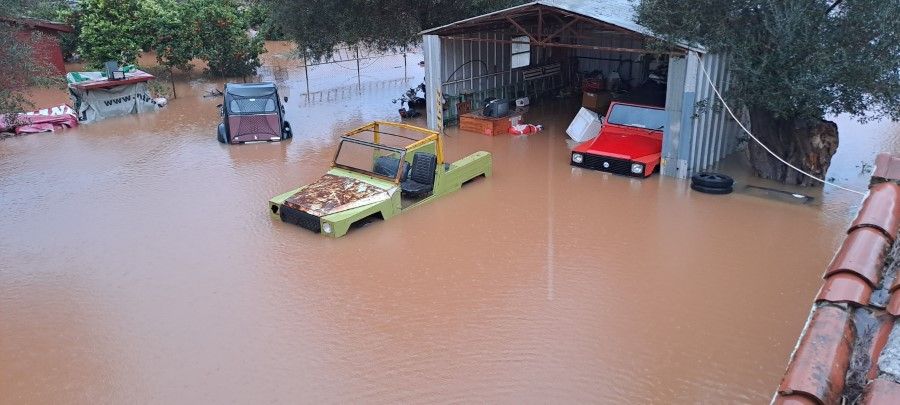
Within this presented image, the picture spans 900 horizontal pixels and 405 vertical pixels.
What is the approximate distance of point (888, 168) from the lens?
4.86m

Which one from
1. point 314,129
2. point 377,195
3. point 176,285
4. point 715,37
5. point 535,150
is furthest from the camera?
point 314,129

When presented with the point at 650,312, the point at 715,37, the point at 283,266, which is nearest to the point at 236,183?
the point at 283,266

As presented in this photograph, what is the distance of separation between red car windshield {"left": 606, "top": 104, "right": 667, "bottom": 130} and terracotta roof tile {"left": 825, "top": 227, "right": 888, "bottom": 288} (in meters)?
10.4

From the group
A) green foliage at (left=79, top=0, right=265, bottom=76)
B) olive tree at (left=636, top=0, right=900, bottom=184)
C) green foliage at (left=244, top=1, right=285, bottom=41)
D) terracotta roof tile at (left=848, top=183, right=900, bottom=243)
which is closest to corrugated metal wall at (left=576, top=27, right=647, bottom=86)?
olive tree at (left=636, top=0, right=900, bottom=184)

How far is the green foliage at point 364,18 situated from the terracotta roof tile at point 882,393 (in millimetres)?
17898

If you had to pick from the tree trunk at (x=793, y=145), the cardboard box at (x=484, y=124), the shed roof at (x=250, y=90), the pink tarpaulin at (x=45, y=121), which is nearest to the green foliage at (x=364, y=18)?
the cardboard box at (x=484, y=124)

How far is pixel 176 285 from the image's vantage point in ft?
30.3

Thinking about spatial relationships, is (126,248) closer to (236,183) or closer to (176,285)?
(176,285)

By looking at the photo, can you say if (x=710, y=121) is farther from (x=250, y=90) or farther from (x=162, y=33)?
(x=162, y=33)

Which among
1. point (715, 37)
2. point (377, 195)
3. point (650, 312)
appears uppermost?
point (715, 37)

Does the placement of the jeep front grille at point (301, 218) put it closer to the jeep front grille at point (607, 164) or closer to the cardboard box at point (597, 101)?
the jeep front grille at point (607, 164)

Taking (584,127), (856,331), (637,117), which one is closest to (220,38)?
(584,127)

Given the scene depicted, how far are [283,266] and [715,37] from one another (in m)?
8.63

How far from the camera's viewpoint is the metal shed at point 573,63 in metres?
12.8
